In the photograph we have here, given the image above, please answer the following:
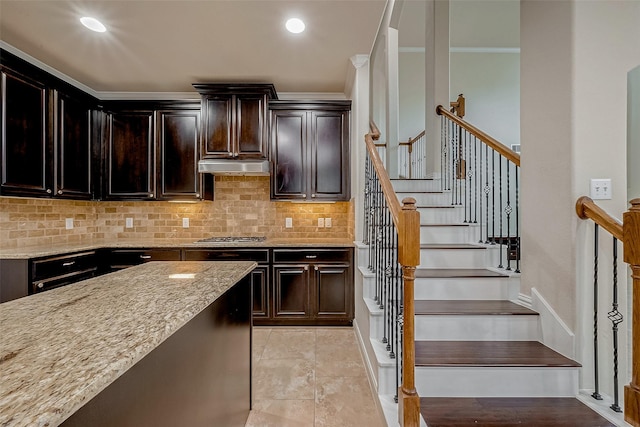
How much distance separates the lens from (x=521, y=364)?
1.67 meters

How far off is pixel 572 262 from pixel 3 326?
2.38 metres

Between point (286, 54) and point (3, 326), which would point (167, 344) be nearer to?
point (3, 326)

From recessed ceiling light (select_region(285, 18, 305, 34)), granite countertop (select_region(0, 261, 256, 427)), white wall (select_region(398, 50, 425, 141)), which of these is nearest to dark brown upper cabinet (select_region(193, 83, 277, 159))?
recessed ceiling light (select_region(285, 18, 305, 34))

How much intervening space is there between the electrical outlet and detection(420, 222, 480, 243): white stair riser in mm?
1188

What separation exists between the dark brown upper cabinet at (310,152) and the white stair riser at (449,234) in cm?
117

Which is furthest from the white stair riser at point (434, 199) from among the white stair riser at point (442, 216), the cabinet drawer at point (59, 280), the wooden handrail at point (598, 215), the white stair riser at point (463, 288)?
the cabinet drawer at point (59, 280)

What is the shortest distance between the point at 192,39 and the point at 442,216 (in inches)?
111

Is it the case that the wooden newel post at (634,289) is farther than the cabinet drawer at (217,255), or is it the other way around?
the cabinet drawer at (217,255)

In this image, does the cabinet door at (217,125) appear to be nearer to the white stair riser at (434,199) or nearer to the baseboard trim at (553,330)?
the white stair riser at (434,199)

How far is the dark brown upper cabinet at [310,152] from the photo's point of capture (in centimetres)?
374

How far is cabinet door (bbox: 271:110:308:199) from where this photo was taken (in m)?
3.74

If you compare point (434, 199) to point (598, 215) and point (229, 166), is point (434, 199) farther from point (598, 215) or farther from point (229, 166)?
point (229, 166)

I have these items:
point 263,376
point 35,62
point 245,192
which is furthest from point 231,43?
point 263,376

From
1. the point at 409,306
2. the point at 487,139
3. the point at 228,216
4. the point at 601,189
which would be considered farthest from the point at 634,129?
the point at 228,216
